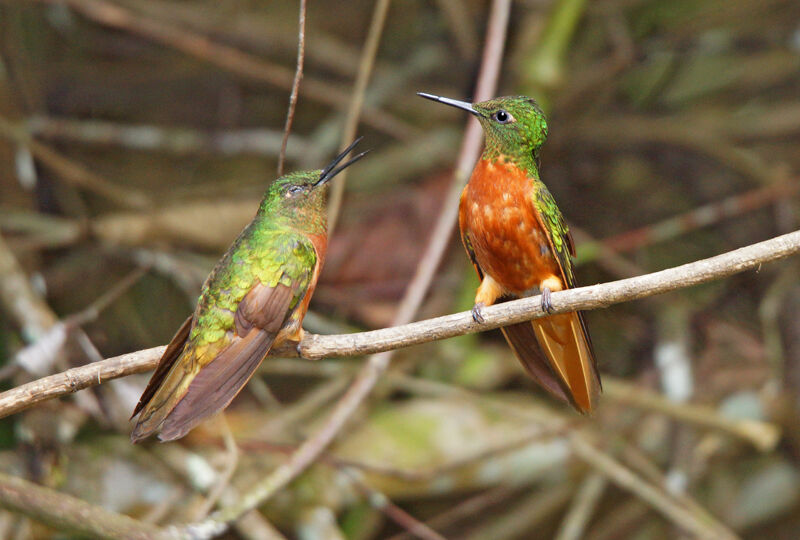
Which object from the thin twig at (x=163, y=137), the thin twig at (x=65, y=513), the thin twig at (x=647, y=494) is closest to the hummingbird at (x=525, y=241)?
the thin twig at (x=65, y=513)

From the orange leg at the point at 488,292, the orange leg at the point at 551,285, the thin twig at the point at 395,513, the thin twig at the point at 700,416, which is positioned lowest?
the thin twig at the point at 395,513

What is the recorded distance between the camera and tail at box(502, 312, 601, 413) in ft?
5.16

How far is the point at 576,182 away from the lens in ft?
15.7

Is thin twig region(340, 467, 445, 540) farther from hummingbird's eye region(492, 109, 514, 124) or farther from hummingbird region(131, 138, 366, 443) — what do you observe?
hummingbird's eye region(492, 109, 514, 124)

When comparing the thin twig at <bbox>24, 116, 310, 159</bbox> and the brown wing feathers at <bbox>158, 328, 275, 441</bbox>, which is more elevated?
the thin twig at <bbox>24, 116, 310, 159</bbox>

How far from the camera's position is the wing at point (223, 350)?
1409mm

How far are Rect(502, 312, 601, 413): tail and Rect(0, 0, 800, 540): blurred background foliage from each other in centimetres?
147

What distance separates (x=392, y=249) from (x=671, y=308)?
1381 mm

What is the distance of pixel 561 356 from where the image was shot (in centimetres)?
173

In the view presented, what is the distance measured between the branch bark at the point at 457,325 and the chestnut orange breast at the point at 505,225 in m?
0.19

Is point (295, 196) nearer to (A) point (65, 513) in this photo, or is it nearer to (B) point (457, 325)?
(B) point (457, 325)

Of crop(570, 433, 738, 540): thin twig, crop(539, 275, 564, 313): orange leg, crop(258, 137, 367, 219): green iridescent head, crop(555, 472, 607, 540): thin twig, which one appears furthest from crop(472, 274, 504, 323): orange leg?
crop(555, 472, 607, 540): thin twig

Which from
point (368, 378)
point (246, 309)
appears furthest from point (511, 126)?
point (368, 378)

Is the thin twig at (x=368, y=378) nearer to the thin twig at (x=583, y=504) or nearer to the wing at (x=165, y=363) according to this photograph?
the wing at (x=165, y=363)
